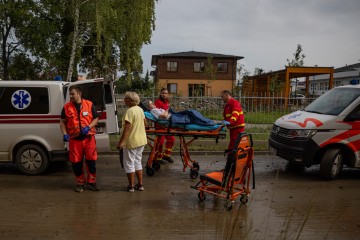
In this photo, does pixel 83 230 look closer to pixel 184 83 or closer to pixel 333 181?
pixel 333 181

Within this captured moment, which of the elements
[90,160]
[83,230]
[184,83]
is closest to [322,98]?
[90,160]

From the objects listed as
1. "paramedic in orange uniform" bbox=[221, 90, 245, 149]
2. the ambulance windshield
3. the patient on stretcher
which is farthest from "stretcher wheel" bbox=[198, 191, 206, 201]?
the ambulance windshield

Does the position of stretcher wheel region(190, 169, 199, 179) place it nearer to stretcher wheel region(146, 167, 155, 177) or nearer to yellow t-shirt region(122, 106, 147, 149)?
stretcher wheel region(146, 167, 155, 177)

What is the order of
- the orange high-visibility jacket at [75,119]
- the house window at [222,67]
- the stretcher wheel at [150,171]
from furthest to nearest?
1. the house window at [222,67]
2. the stretcher wheel at [150,171]
3. the orange high-visibility jacket at [75,119]

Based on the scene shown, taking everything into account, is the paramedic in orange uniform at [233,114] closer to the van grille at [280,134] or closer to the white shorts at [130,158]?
the van grille at [280,134]

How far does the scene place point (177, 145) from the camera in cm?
1149

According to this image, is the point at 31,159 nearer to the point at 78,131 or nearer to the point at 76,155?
the point at 76,155

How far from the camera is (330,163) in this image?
740cm

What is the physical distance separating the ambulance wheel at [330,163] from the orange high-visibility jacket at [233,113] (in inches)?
73.5

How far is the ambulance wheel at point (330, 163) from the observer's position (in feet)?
24.3

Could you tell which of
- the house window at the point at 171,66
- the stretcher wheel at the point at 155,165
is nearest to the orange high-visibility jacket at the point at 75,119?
the stretcher wheel at the point at 155,165

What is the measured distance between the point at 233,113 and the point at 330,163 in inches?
87.5

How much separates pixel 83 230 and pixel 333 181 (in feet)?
17.3

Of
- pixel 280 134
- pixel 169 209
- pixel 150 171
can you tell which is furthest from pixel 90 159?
pixel 280 134
